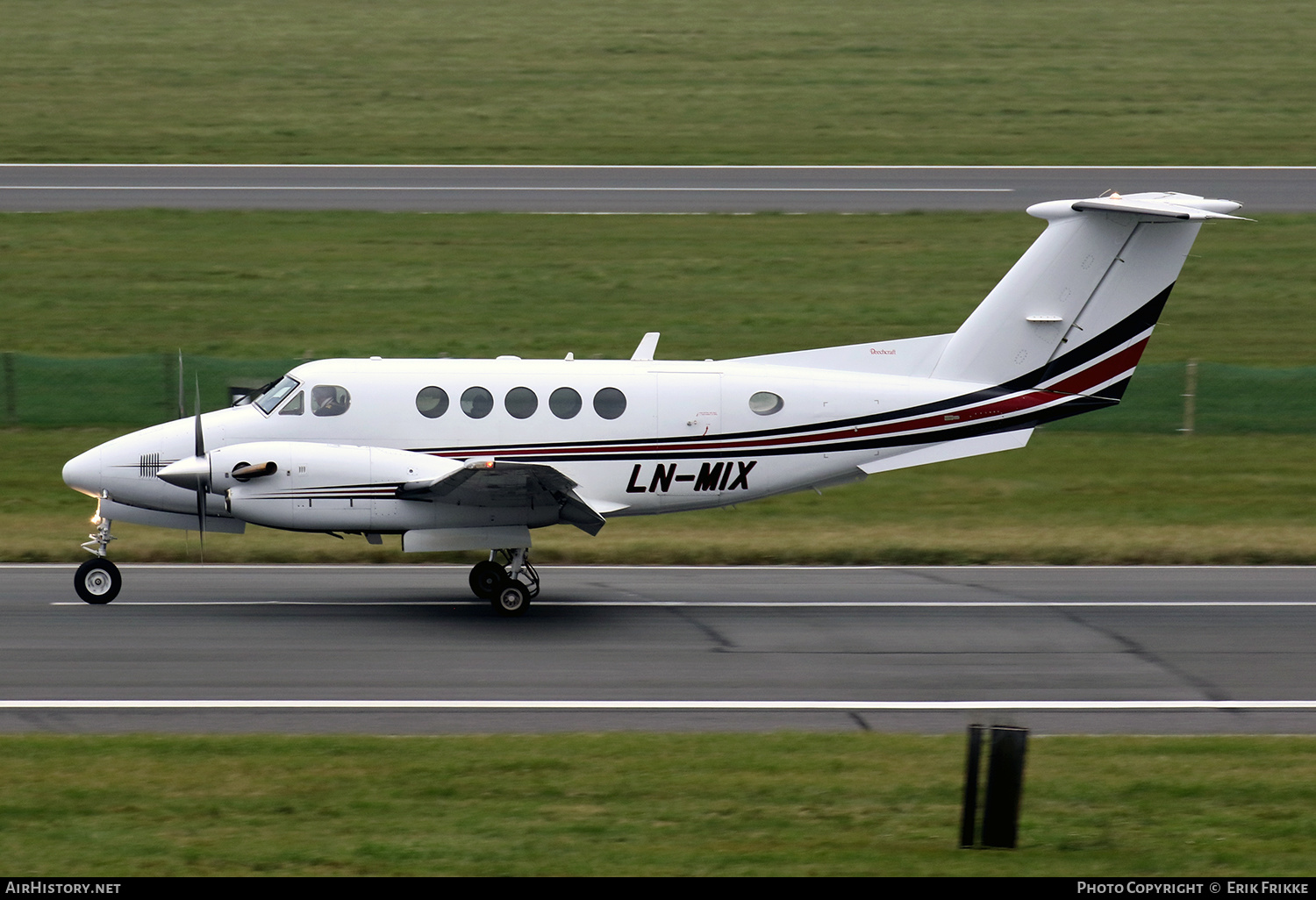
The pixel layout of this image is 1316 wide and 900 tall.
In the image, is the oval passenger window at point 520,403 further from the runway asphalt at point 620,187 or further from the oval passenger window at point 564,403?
the runway asphalt at point 620,187

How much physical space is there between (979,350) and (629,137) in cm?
2577

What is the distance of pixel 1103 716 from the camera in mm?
12258

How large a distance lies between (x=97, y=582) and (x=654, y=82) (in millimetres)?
31811

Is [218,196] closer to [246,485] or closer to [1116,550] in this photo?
[246,485]

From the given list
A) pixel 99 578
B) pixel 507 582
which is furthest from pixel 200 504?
pixel 507 582

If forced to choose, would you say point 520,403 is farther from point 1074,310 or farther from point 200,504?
point 1074,310

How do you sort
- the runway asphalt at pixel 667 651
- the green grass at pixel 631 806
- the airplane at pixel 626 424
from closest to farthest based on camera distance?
the green grass at pixel 631 806, the runway asphalt at pixel 667 651, the airplane at pixel 626 424

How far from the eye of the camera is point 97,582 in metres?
15.6

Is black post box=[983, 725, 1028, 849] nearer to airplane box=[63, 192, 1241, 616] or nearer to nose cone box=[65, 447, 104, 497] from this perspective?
airplane box=[63, 192, 1241, 616]

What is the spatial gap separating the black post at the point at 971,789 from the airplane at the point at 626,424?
7200 millimetres

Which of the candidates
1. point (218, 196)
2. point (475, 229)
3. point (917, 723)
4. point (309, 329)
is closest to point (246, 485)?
point (917, 723)

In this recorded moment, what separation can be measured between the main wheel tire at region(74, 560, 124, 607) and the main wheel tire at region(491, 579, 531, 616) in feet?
13.9

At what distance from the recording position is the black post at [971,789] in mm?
8203

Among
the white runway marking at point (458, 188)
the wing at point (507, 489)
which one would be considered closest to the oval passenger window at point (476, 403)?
the wing at point (507, 489)
